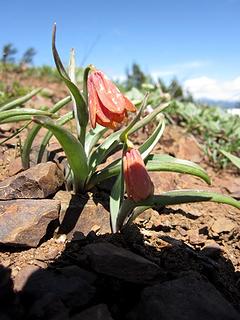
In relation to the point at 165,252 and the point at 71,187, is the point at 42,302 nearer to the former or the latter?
the point at 165,252

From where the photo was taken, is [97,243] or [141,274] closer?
[141,274]

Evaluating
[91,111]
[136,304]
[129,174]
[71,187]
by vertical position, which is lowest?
[136,304]

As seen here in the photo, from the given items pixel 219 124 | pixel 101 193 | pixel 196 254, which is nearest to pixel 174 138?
pixel 219 124

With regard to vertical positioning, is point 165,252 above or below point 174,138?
below

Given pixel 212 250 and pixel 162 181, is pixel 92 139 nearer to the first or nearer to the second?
pixel 162 181

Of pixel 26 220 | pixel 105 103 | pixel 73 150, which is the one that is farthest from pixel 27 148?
pixel 105 103

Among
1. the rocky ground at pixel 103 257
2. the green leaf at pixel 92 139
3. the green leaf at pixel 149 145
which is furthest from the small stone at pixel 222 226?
the green leaf at pixel 92 139

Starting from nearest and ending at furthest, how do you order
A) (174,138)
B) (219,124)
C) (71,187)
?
(71,187), (174,138), (219,124)

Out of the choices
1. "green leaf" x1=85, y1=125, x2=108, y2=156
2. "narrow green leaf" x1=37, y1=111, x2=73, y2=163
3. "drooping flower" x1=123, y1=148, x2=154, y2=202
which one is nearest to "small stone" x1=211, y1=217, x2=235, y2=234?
"drooping flower" x1=123, y1=148, x2=154, y2=202
